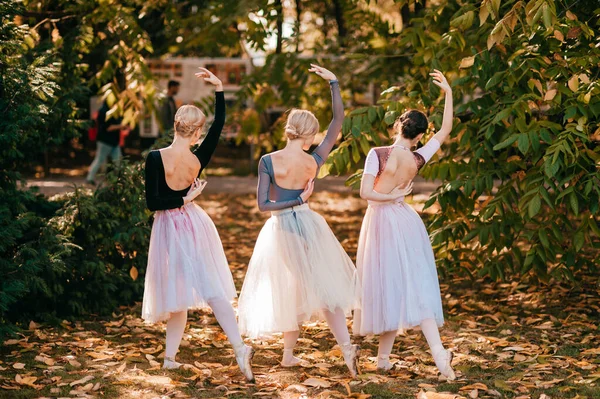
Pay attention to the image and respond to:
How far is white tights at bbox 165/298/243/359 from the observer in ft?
18.1

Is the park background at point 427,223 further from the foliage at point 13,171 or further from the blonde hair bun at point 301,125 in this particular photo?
the blonde hair bun at point 301,125

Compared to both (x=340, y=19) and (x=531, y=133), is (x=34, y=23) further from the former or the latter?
(x=340, y=19)

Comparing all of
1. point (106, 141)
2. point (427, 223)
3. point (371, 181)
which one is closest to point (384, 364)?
point (371, 181)

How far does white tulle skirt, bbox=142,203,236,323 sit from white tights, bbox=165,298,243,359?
50 millimetres

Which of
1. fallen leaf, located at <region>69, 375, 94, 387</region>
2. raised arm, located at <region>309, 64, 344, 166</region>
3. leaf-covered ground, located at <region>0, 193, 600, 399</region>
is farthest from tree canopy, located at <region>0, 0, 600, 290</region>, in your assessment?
fallen leaf, located at <region>69, 375, 94, 387</region>

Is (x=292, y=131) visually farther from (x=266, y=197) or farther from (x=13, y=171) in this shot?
(x=13, y=171)

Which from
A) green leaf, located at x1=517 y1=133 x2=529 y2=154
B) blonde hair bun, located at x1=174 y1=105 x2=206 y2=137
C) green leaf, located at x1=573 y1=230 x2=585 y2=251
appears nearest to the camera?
blonde hair bun, located at x1=174 y1=105 x2=206 y2=137

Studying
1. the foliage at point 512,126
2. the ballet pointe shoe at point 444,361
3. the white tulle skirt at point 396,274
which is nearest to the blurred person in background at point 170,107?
the foliage at point 512,126

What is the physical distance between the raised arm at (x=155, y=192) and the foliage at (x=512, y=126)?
69.9 inches

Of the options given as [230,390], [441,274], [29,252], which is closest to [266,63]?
[441,274]

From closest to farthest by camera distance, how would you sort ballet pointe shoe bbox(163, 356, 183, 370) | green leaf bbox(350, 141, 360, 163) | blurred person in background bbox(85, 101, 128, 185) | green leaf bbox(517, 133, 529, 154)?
ballet pointe shoe bbox(163, 356, 183, 370) < green leaf bbox(517, 133, 529, 154) < green leaf bbox(350, 141, 360, 163) < blurred person in background bbox(85, 101, 128, 185)

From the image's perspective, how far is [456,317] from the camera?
295 inches

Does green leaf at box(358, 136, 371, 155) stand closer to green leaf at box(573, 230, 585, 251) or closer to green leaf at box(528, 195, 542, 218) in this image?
green leaf at box(528, 195, 542, 218)

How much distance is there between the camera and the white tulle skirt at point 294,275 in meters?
5.54
